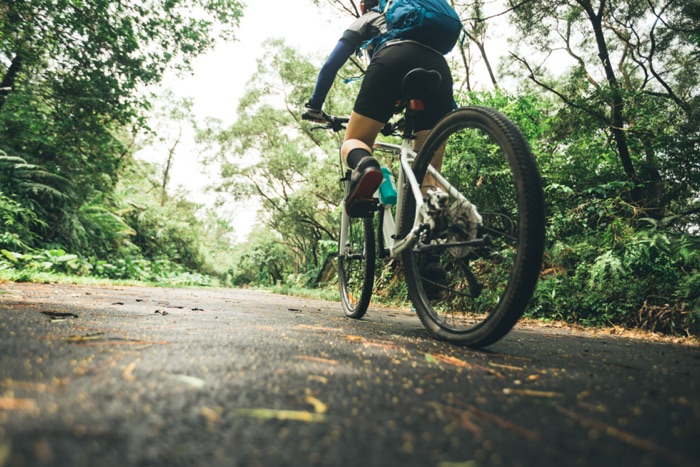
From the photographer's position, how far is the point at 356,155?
7.20 ft

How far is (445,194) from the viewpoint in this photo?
5.62 ft

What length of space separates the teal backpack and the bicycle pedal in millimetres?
923

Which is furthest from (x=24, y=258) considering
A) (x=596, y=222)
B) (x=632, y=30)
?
(x=632, y=30)

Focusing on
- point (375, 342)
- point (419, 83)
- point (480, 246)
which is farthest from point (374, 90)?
point (375, 342)

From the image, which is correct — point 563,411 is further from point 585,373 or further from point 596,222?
point 596,222

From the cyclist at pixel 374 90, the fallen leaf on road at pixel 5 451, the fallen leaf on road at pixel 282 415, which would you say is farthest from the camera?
the cyclist at pixel 374 90

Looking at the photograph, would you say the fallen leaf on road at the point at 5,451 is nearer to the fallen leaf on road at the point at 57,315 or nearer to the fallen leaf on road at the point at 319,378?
the fallen leaf on road at the point at 319,378

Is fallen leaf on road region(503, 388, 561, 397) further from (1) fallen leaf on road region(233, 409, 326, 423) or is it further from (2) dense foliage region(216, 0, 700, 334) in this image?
(2) dense foliage region(216, 0, 700, 334)

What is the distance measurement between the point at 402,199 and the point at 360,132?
50cm

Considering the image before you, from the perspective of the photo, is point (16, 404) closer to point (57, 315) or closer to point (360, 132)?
point (57, 315)

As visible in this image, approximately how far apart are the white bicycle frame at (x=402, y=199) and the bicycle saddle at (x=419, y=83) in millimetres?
268

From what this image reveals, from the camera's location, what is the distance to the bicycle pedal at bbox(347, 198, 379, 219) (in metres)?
2.28

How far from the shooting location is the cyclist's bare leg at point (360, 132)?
220 cm

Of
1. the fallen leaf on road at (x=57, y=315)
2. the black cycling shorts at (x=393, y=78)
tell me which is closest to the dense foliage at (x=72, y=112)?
the fallen leaf on road at (x=57, y=315)
